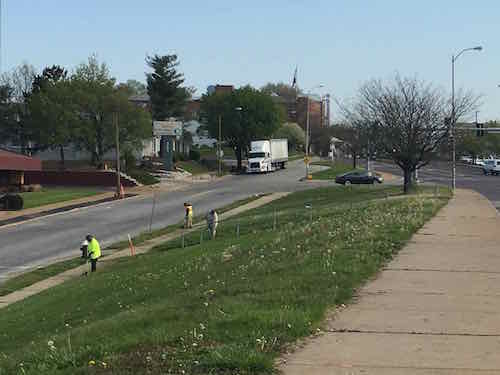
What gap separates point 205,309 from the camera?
10.5m

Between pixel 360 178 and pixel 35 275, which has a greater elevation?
pixel 360 178

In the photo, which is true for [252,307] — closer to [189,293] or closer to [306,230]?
[189,293]

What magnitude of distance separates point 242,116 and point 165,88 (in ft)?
37.4

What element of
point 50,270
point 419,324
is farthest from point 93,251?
point 419,324

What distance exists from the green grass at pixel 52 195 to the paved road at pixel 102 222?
4.20m

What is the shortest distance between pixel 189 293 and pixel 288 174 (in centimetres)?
7804

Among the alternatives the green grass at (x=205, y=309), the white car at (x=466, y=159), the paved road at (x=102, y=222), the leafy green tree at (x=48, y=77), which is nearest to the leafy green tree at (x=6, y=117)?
the leafy green tree at (x=48, y=77)

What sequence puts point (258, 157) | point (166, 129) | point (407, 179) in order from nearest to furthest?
1. point (407, 179)
2. point (166, 129)
3. point (258, 157)

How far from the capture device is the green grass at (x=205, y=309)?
8172mm

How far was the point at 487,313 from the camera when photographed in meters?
10.5

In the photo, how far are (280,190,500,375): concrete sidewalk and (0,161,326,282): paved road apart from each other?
16.6 m

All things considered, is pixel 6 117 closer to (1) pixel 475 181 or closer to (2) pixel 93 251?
(1) pixel 475 181

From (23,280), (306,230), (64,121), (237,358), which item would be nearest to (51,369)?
(237,358)

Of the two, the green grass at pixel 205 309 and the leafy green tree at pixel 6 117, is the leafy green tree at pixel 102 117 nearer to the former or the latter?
the leafy green tree at pixel 6 117
